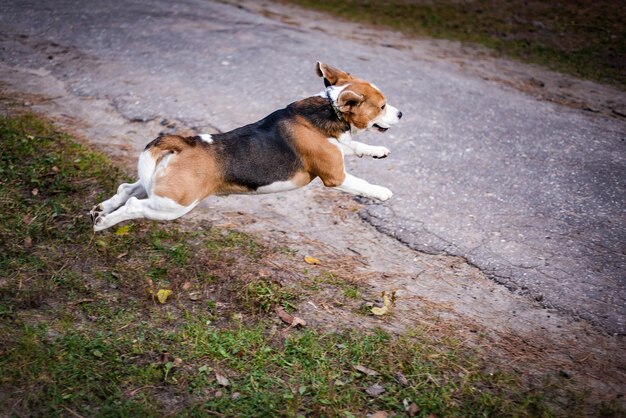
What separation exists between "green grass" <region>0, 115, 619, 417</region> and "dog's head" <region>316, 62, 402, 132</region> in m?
1.33

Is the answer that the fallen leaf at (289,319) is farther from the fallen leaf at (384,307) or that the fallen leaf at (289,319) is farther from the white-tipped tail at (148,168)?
the white-tipped tail at (148,168)

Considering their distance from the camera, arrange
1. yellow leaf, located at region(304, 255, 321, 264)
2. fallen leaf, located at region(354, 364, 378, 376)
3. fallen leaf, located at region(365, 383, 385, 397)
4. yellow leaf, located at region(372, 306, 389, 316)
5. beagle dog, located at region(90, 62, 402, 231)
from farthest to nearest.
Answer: yellow leaf, located at region(304, 255, 321, 264) < beagle dog, located at region(90, 62, 402, 231) < yellow leaf, located at region(372, 306, 389, 316) < fallen leaf, located at region(354, 364, 378, 376) < fallen leaf, located at region(365, 383, 385, 397)

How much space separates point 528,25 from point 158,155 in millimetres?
9598

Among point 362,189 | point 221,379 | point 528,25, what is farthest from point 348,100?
point 528,25

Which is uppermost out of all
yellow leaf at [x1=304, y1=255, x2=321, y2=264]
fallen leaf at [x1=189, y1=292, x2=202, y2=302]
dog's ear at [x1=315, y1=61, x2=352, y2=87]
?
dog's ear at [x1=315, y1=61, x2=352, y2=87]

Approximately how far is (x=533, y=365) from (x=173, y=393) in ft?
7.99

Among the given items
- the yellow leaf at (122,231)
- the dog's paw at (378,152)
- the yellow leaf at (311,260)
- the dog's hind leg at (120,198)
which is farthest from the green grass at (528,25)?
the yellow leaf at (122,231)

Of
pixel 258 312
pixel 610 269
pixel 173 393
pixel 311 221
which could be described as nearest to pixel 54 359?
pixel 173 393

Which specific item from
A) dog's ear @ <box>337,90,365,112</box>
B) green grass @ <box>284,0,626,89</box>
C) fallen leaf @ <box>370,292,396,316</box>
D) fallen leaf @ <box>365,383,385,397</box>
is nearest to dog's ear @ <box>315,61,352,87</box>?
dog's ear @ <box>337,90,365,112</box>

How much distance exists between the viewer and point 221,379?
13.0 feet

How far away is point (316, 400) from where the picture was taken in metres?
3.83

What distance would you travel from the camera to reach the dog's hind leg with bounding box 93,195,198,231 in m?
4.59

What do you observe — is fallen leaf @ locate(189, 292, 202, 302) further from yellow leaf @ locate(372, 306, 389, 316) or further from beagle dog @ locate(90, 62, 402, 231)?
yellow leaf @ locate(372, 306, 389, 316)

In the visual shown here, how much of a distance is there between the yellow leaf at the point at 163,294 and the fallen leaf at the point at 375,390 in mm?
1712
